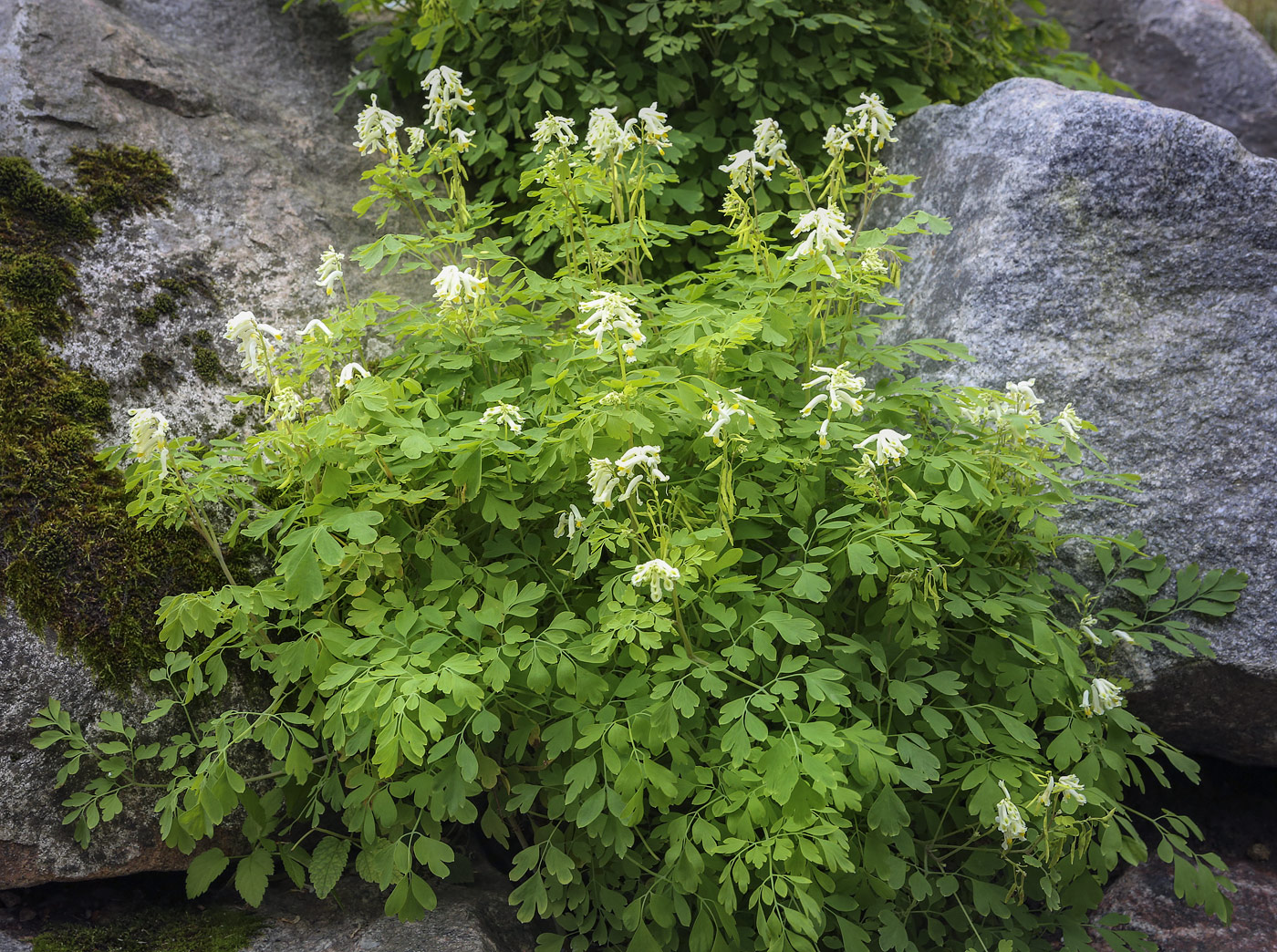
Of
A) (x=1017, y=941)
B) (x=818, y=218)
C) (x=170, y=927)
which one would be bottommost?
(x=170, y=927)

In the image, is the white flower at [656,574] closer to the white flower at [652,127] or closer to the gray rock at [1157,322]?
the white flower at [652,127]

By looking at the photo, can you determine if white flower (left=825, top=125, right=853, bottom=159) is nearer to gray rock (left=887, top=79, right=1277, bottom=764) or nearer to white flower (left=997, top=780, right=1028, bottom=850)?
gray rock (left=887, top=79, right=1277, bottom=764)

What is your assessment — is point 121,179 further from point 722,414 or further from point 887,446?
point 887,446

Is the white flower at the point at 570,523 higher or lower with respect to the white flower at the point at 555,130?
lower

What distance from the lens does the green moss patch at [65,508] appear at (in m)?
2.84

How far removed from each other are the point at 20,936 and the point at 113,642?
0.89 metres

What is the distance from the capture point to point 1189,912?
10.6 ft

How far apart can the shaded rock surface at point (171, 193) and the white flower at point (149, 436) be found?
2.78 feet

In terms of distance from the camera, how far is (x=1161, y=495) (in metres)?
3.34

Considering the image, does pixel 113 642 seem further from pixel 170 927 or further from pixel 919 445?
pixel 919 445

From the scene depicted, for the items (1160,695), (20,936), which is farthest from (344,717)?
(1160,695)

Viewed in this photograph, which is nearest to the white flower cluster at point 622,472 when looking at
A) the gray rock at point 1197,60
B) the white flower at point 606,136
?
the white flower at point 606,136

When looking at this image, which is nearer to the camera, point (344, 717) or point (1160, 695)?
point (344, 717)

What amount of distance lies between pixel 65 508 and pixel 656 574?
2.12 meters
